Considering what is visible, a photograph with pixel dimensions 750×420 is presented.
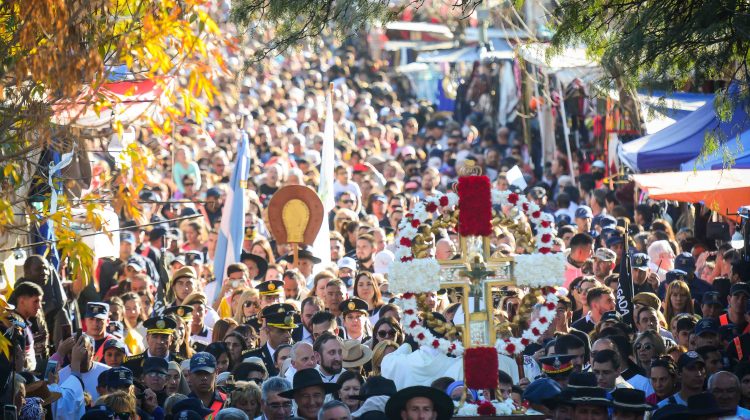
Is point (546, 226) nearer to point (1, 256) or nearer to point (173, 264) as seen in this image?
point (1, 256)

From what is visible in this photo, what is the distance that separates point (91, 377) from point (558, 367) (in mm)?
3718

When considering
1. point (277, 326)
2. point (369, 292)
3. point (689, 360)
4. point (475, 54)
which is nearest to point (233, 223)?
point (369, 292)

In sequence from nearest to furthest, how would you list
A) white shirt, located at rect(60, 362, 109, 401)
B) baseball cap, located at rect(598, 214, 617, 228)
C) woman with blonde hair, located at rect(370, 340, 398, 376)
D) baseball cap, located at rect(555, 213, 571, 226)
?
1. white shirt, located at rect(60, 362, 109, 401)
2. woman with blonde hair, located at rect(370, 340, 398, 376)
3. baseball cap, located at rect(598, 214, 617, 228)
4. baseball cap, located at rect(555, 213, 571, 226)

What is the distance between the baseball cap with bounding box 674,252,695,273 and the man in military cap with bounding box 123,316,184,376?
608 cm

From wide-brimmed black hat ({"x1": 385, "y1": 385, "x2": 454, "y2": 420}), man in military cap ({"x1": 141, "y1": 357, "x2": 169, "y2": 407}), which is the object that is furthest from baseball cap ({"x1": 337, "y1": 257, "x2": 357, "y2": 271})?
wide-brimmed black hat ({"x1": 385, "y1": 385, "x2": 454, "y2": 420})

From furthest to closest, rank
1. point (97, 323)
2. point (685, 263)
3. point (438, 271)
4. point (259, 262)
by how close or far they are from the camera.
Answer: point (259, 262) < point (685, 263) < point (97, 323) < point (438, 271)

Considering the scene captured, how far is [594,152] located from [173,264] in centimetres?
1017

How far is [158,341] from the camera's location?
40.5ft

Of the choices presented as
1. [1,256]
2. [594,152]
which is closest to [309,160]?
[594,152]

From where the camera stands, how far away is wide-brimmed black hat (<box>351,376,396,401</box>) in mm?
10367

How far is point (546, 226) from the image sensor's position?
1001 cm

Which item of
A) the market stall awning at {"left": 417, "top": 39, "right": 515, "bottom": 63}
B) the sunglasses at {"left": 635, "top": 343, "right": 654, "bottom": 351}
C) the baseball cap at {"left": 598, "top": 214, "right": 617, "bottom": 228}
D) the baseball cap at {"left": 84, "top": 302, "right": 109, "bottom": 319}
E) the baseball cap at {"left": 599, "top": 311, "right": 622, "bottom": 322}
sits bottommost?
the sunglasses at {"left": 635, "top": 343, "right": 654, "bottom": 351}

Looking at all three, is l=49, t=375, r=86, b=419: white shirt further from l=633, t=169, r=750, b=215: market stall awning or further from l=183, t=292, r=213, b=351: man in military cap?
l=633, t=169, r=750, b=215: market stall awning

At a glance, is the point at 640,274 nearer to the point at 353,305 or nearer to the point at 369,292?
the point at 369,292
